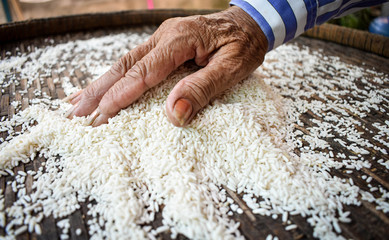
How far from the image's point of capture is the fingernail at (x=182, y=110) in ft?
3.53

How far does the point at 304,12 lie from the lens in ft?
4.81

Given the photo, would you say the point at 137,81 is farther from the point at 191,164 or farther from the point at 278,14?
A: the point at 278,14

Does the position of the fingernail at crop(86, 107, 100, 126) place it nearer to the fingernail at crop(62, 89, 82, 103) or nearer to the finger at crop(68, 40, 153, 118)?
the finger at crop(68, 40, 153, 118)

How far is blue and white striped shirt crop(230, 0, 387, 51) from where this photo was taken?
56.8 inches

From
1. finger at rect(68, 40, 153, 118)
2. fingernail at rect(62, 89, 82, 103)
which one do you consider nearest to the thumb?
finger at rect(68, 40, 153, 118)

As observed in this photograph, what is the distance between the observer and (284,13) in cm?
145

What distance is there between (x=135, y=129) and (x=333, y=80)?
4.85 ft

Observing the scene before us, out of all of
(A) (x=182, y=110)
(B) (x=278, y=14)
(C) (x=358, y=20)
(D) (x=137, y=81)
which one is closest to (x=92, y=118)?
(D) (x=137, y=81)

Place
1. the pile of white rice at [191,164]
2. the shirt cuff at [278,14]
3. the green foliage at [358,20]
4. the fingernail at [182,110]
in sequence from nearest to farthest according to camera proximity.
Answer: the pile of white rice at [191,164] → the fingernail at [182,110] → the shirt cuff at [278,14] → the green foliage at [358,20]

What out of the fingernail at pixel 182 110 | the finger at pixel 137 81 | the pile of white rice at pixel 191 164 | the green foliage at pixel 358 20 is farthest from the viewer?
the green foliage at pixel 358 20

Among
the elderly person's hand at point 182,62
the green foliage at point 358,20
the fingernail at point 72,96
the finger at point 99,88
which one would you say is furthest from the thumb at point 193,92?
the green foliage at point 358,20

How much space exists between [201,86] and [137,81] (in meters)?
0.32

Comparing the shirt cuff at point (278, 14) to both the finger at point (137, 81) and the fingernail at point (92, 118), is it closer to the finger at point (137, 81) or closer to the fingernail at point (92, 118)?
the finger at point (137, 81)

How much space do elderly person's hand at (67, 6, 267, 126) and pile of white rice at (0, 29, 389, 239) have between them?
8cm
